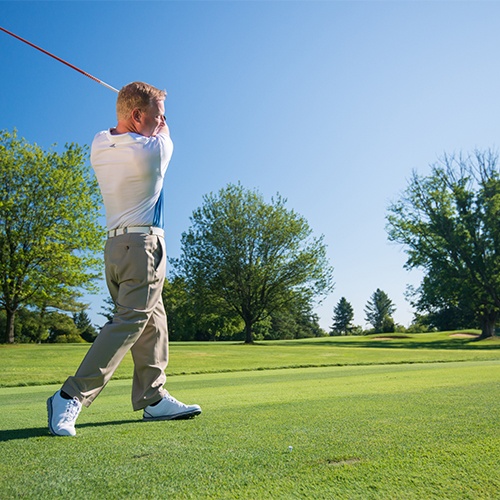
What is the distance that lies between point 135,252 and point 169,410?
108 centimetres

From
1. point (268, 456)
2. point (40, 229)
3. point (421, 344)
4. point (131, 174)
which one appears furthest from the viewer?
point (421, 344)

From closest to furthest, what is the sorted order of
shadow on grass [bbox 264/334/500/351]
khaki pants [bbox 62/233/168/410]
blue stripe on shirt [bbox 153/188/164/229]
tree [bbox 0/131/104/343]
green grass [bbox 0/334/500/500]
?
green grass [bbox 0/334/500/500] → khaki pants [bbox 62/233/168/410] → blue stripe on shirt [bbox 153/188/164/229] → tree [bbox 0/131/104/343] → shadow on grass [bbox 264/334/500/351]

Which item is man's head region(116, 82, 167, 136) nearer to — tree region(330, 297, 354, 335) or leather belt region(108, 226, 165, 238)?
leather belt region(108, 226, 165, 238)

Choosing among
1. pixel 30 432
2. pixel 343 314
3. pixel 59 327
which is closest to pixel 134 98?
pixel 30 432

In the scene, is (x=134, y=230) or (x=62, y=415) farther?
(x=134, y=230)

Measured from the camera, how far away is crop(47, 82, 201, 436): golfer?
10.8 feet

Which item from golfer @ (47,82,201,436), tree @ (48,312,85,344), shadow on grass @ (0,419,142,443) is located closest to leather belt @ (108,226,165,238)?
golfer @ (47,82,201,436)

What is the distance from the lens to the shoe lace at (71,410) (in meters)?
2.96

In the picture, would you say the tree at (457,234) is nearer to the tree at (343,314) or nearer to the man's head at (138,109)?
the man's head at (138,109)

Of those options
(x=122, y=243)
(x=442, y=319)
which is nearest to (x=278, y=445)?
(x=122, y=243)

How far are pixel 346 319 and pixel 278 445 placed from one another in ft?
381

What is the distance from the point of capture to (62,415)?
2953mm

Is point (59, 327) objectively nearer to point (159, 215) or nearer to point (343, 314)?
point (159, 215)

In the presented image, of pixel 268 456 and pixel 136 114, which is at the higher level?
pixel 136 114
